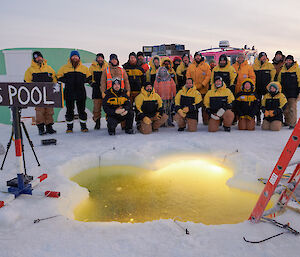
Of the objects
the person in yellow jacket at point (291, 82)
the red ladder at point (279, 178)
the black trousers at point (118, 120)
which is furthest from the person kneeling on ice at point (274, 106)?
the red ladder at point (279, 178)

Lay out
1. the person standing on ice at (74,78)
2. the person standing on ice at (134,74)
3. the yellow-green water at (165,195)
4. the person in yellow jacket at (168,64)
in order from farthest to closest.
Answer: the person in yellow jacket at (168,64) → the person standing on ice at (134,74) → the person standing on ice at (74,78) → the yellow-green water at (165,195)

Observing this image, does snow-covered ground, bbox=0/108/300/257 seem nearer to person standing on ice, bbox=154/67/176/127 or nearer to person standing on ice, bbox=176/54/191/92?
person standing on ice, bbox=154/67/176/127

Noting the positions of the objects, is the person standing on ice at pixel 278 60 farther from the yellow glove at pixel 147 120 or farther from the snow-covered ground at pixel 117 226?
the yellow glove at pixel 147 120

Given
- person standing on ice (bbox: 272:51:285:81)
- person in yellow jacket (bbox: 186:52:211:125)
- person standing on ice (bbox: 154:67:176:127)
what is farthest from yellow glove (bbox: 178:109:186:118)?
person standing on ice (bbox: 272:51:285:81)

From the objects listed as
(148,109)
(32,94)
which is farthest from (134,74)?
(32,94)

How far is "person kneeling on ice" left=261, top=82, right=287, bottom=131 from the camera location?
6.26 m

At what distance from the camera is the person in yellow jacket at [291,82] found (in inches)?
253

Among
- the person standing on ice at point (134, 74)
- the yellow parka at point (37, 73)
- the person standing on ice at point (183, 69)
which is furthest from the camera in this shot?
the person standing on ice at point (183, 69)

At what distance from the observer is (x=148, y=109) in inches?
249

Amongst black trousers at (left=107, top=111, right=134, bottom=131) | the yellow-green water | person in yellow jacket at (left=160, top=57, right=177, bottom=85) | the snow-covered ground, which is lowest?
the yellow-green water

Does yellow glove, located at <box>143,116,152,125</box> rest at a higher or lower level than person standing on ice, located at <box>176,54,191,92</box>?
lower

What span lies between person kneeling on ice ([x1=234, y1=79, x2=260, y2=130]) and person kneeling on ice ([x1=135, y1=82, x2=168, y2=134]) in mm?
1899

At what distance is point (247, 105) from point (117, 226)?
197 inches

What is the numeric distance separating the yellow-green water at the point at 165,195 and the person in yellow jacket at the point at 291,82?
3.47 meters
